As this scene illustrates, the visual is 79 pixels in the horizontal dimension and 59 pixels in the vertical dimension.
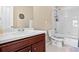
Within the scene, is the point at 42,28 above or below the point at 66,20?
below

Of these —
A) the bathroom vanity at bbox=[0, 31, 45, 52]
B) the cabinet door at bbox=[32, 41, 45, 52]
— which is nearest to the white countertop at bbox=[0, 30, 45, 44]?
the bathroom vanity at bbox=[0, 31, 45, 52]

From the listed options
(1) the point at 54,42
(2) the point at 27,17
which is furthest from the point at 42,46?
(2) the point at 27,17

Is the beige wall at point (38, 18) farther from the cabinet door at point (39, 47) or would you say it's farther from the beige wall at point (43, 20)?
the cabinet door at point (39, 47)

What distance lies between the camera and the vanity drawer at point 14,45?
1129 mm

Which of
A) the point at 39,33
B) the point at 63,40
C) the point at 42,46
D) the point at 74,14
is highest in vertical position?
the point at 74,14

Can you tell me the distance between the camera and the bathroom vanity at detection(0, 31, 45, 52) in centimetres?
115

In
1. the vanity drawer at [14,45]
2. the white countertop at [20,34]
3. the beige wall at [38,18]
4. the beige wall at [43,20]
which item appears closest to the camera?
the vanity drawer at [14,45]

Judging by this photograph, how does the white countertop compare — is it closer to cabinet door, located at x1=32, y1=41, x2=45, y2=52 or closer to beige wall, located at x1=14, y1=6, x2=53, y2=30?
beige wall, located at x1=14, y1=6, x2=53, y2=30

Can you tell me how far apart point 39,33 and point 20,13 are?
19.0 inches

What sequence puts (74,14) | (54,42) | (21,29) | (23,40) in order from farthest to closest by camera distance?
(54,42), (74,14), (21,29), (23,40)

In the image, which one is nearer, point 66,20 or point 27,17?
point 27,17

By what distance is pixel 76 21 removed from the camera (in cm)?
179

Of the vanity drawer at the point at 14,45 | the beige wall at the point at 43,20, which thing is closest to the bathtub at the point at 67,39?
the beige wall at the point at 43,20

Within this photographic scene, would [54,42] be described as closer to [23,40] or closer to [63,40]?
[63,40]
